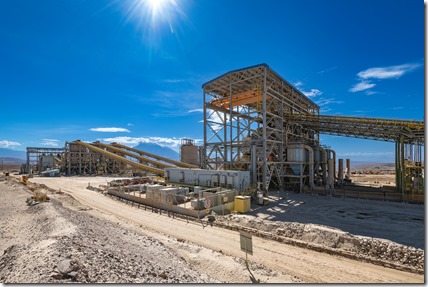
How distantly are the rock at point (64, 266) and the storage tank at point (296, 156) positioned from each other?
27216 mm

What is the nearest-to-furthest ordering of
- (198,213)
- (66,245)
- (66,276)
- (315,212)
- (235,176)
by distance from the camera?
(66,276), (66,245), (198,213), (315,212), (235,176)

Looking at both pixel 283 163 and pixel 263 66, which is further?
pixel 283 163

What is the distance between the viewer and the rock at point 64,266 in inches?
221

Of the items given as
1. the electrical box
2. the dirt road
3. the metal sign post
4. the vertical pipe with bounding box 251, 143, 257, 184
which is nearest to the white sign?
the metal sign post

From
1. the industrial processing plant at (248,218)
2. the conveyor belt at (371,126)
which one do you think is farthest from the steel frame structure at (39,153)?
the conveyor belt at (371,126)

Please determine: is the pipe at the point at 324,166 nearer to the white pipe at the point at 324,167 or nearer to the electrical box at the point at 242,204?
the white pipe at the point at 324,167

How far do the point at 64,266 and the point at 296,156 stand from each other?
91.7 ft

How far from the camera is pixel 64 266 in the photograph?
5.79 metres

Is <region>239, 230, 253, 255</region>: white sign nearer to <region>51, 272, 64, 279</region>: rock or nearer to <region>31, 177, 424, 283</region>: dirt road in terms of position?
<region>31, 177, 424, 283</region>: dirt road

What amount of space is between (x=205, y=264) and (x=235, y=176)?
1422cm

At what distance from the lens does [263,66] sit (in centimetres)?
2639

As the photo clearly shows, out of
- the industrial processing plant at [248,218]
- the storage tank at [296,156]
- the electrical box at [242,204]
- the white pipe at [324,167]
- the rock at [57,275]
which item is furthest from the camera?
the white pipe at [324,167]

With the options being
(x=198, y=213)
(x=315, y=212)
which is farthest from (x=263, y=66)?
(x=198, y=213)

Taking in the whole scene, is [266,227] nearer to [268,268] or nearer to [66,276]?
[268,268]
